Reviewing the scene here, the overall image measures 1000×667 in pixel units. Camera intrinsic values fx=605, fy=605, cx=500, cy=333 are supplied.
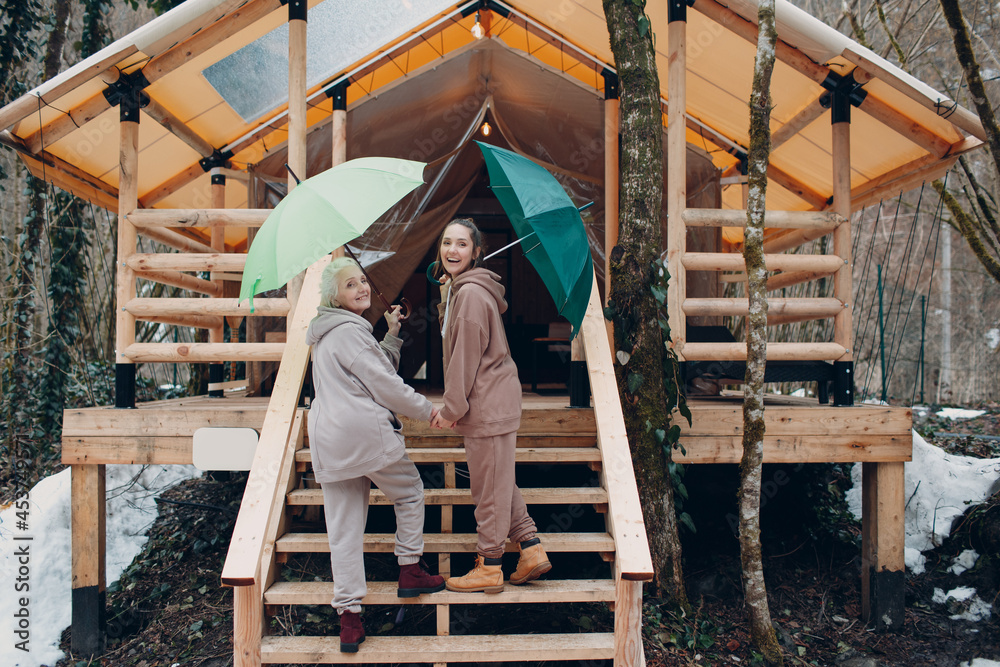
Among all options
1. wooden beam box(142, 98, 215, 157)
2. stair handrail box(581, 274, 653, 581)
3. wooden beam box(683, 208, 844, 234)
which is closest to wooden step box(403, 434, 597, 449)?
stair handrail box(581, 274, 653, 581)

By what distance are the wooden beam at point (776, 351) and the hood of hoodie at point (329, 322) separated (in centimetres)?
226

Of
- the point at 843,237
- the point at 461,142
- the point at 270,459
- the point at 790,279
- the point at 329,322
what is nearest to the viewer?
the point at 329,322

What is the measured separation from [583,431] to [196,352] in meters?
2.62

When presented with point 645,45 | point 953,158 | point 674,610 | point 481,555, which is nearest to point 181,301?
point 481,555

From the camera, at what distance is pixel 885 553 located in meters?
4.06

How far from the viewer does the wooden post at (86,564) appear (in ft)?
12.8

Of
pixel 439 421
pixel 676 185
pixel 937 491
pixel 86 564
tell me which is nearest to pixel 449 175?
pixel 676 185

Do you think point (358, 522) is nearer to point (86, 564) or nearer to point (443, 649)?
point (443, 649)

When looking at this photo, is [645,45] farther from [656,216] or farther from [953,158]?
[953,158]

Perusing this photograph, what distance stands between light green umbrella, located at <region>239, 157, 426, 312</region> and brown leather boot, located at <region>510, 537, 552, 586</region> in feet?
5.59

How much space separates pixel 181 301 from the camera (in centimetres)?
405

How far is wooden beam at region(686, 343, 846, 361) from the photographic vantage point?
400 centimetres

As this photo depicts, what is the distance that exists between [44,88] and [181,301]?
145 centimetres

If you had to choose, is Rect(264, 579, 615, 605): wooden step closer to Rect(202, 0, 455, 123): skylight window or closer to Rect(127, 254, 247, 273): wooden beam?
Rect(127, 254, 247, 273): wooden beam
